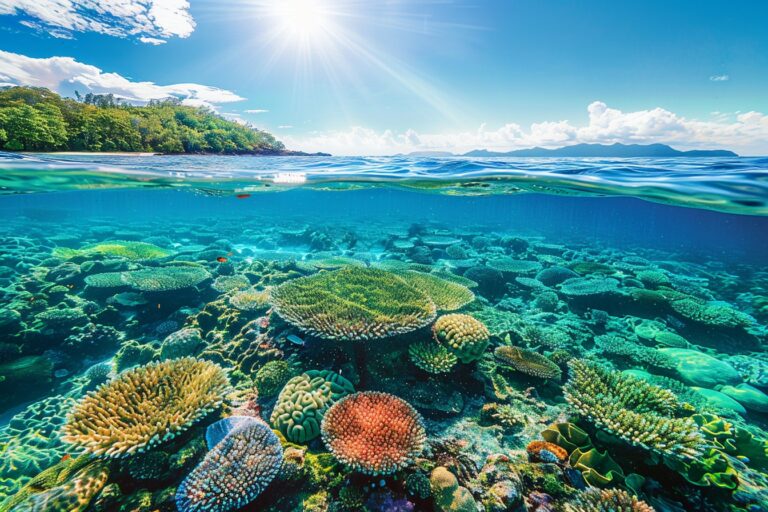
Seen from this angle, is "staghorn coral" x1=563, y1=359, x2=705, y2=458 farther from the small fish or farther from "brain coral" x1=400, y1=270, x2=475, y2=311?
the small fish

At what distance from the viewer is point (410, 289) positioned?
21.9 feet

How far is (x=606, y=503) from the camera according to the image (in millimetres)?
3061

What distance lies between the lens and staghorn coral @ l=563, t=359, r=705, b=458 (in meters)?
3.52

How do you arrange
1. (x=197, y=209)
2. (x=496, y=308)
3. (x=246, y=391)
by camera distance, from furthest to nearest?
(x=197, y=209) < (x=496, y=308) < (x=246, y=391)

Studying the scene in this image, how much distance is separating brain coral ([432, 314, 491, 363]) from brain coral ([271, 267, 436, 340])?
420mm

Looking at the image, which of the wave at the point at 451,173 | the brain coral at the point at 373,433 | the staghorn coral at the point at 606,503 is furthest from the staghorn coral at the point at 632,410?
the wave at the point at 451,173

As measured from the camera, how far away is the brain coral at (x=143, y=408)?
134 inches

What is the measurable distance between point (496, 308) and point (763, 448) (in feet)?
20.2

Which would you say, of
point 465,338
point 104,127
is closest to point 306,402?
point 465,338

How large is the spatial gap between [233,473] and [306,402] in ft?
4.02

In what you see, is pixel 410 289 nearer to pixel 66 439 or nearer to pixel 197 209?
pixel 66 439

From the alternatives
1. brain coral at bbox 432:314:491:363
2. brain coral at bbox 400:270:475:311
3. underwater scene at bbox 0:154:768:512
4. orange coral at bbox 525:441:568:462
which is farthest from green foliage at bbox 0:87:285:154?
orange coral at bbox 525:441:568:462

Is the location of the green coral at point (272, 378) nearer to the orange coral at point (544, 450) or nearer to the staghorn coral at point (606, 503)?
the orange coral at point (544, 450)

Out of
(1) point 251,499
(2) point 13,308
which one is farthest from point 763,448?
(2) point 13,308
